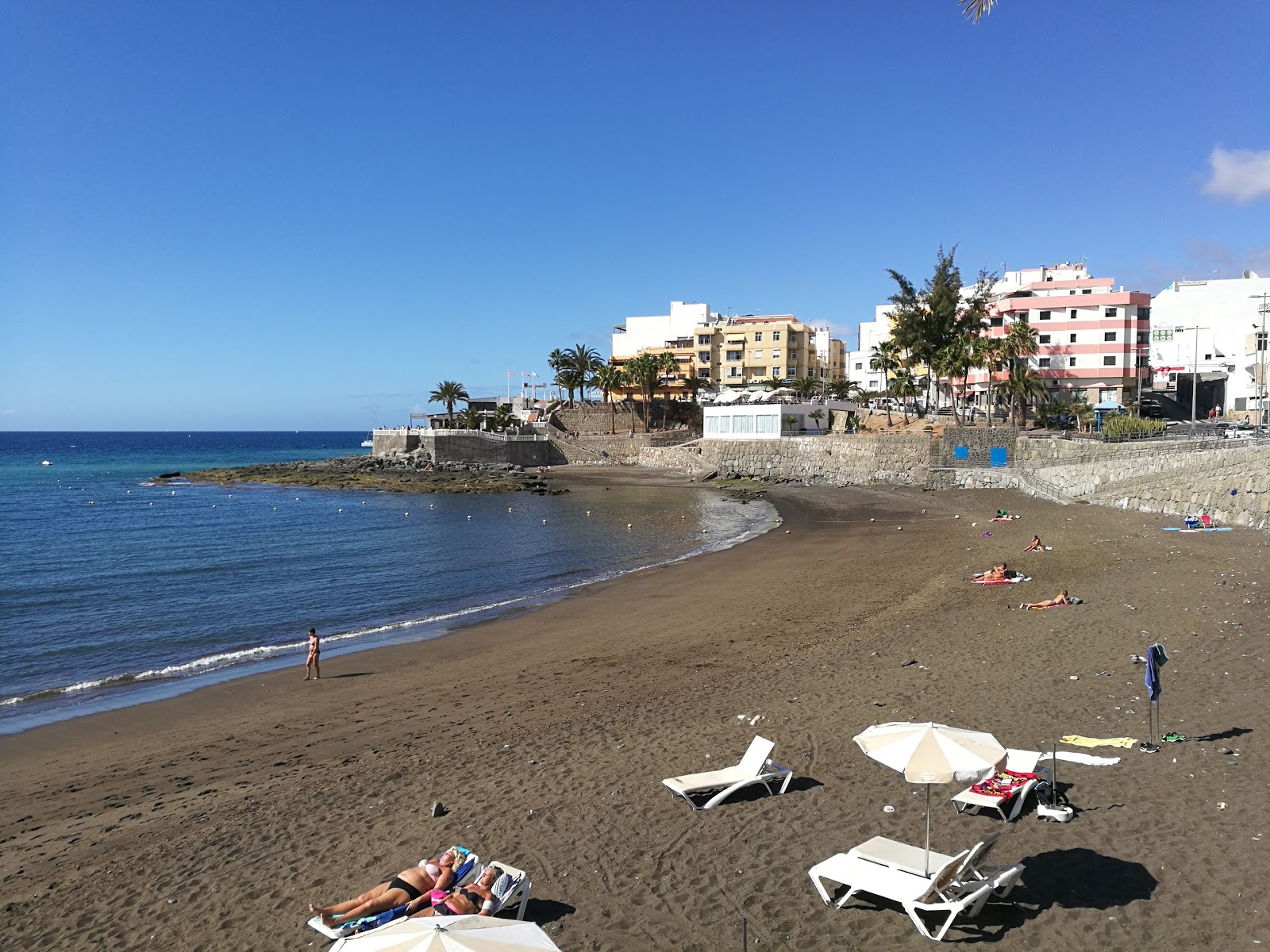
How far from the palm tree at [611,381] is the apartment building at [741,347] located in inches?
246

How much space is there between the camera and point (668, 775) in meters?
10.4

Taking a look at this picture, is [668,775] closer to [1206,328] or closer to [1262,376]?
[1262,376]

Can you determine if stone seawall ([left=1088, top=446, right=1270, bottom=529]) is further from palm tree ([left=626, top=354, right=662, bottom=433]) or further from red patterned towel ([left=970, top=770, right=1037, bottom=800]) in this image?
palm tree ([left=626, top=354, right=662, bottom=433])

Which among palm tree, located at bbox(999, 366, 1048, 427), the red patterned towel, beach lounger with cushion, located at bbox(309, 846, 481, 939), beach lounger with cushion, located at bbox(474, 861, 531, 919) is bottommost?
beach lounger with cushion, located at bbox(309, 846, 481, 939)

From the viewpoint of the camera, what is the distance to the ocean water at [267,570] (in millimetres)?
19922

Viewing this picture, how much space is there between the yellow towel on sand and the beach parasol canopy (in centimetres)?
776

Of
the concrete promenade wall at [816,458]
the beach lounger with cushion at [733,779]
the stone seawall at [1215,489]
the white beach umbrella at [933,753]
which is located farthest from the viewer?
the concrete promenade wall at [816,458]

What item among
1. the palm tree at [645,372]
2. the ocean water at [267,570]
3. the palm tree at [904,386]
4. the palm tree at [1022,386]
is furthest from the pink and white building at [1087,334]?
the palm tree at [645,372]

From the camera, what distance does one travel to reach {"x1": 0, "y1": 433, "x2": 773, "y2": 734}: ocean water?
19922mm

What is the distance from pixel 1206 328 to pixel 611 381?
57.8m

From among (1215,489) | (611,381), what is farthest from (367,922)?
(611,381)

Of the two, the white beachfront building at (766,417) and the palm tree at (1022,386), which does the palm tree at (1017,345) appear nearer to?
the palm tree at (1022,386)

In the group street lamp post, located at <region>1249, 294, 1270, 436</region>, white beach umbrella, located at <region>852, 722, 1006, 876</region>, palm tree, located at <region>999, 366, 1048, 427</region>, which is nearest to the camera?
white beach umbrella, located at <region>852, 722, 1006, 876</region>

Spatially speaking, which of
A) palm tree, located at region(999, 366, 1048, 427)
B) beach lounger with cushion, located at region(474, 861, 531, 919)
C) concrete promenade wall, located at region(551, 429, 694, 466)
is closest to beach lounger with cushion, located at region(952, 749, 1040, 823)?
beach lounger with cushion, located at region(474, 861, 531, 919)
